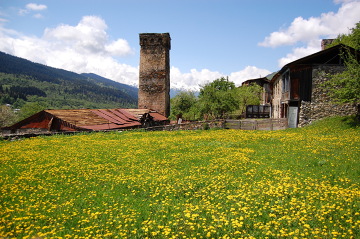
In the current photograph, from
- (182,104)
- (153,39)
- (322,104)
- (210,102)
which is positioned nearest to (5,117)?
(182,104)

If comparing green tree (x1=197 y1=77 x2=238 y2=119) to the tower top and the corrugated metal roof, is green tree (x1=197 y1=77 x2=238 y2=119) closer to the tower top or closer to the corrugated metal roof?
the tower top

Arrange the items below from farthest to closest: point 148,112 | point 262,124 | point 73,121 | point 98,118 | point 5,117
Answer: point 5,117, point 148,112, point 98,118, point 262,124, point 73,121

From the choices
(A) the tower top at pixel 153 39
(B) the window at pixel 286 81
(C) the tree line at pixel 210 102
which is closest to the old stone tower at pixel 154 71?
(A) the tower top at pixel 153 39

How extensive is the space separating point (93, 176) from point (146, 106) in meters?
43.8

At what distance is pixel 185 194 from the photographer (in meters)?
9.48

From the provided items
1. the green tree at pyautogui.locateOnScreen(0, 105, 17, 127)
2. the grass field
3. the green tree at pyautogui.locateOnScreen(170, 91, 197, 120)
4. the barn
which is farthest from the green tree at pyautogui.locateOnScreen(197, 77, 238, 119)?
the green tree at pyautogui.locateOnScreen(0, 105, 17, 127)

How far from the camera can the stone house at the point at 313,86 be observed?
103 ft

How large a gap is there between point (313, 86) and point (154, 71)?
105 feet

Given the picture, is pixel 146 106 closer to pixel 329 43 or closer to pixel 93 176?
pixel 329 43

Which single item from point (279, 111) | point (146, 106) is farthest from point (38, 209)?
point (146, 106)

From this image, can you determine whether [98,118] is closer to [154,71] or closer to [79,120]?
[79,120]

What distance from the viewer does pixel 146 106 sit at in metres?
55.6

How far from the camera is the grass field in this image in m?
6.91

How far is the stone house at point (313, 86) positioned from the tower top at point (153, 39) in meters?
28.1
